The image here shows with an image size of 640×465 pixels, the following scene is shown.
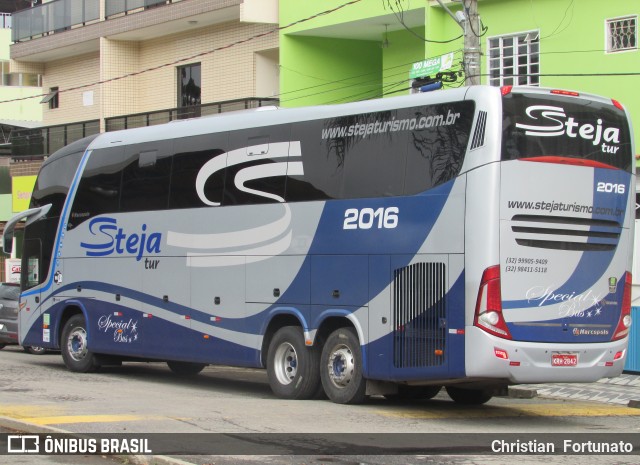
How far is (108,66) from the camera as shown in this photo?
37.6 metres

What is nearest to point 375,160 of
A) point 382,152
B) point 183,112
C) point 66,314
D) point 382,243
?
point 382,152

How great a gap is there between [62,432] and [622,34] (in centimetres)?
1585

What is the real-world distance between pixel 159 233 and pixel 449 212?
6.28m

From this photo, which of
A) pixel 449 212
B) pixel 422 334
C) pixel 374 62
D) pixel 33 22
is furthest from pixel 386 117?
pixel 33 22

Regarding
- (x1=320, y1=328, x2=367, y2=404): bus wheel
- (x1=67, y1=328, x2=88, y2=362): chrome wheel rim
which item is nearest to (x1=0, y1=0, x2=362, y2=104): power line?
(x1=67, y1=328, x2=88, y2=362): chrome wheel rim

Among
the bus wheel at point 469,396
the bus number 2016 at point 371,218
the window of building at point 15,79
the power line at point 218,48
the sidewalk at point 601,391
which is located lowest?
the sidewalk at point 601,391

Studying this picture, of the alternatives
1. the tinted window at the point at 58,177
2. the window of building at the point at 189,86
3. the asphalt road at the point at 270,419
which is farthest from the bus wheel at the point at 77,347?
the window of building at the point at 189,86

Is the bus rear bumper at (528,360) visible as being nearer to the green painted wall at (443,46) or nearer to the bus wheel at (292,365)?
the bus wheel at (292,365)

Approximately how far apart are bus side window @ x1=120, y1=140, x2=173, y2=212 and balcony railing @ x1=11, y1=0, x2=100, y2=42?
66.7 ft

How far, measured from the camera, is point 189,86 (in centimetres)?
3572

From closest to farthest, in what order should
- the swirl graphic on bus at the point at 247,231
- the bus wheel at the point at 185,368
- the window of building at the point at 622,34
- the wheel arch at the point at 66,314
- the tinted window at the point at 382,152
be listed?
1. the tinted window at the point at 382,152
2. the swirl graphic on bus at the point at 247,231
3. the wheel arch at the point at 66,314
4. the bus wheel at the point at 185,368
5. the window of building at the point at 622,34

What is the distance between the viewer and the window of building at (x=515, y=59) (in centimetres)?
2473

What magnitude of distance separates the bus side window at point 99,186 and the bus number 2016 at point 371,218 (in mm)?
5707

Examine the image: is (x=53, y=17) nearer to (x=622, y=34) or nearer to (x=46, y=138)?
(x=46, y=138)
